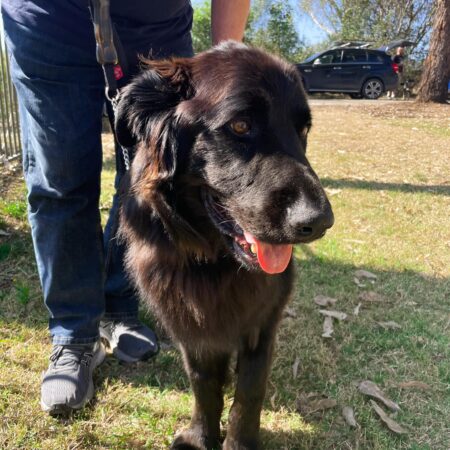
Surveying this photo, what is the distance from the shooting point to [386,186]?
5031mm

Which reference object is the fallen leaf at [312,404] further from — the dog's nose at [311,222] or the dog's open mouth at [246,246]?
the dog's nose at [311,222]

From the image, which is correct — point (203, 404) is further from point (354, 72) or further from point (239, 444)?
point (354, 72)

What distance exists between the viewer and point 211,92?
4.91 ft

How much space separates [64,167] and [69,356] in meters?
0.87

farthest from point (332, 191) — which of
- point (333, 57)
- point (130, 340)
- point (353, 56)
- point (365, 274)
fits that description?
point (353, 56)

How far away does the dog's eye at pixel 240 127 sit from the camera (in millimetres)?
1439

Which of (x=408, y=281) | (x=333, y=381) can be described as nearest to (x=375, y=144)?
(x=408, y=281)

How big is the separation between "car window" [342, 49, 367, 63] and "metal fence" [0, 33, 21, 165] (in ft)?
51.4

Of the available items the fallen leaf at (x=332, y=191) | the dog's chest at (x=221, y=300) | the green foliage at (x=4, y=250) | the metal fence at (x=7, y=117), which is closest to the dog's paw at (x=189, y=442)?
the dog's chest at (x=221, y=300)

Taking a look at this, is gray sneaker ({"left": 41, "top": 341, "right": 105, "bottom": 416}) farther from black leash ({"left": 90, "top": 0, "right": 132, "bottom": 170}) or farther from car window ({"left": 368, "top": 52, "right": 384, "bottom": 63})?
car window ({"left": 368, "top": 52, "right": 384, "bottom": 63})

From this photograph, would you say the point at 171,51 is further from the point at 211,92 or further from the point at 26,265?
the point at 26,265

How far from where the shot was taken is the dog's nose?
1.29 metres

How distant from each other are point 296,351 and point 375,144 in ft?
18.4

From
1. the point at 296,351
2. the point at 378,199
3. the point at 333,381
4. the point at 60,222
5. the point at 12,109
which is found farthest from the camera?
the point at 12,109
